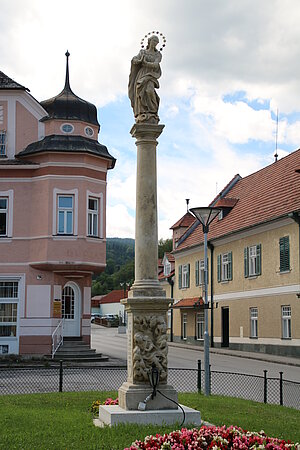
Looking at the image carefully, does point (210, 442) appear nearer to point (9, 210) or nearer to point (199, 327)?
point (9, 210)

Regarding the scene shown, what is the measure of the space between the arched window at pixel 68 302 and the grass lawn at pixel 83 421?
13.9 meters

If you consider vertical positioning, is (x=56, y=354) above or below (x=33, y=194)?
below

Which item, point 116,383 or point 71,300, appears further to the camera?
Result: point 71,300

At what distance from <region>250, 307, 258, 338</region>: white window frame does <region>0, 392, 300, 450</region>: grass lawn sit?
2096 cm

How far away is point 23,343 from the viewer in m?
28.1

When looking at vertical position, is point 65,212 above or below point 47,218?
above

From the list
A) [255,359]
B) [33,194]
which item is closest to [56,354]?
[33,194]

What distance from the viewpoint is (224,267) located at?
41.1m

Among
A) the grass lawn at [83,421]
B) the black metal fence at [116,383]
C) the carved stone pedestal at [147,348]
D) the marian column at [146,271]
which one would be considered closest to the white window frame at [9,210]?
the black metal fence at [116,383]

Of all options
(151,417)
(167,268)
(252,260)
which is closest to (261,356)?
(252,260)

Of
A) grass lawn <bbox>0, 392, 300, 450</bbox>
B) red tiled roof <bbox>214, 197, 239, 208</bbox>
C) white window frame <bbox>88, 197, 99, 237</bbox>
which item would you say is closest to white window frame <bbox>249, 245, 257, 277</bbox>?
red tiled roof <bbox>214, 197, 239, 208</bbox>

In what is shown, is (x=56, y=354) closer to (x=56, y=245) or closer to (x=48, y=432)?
(x=56, y=245)

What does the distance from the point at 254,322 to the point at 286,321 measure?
395cm

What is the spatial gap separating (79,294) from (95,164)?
19.3 ft
